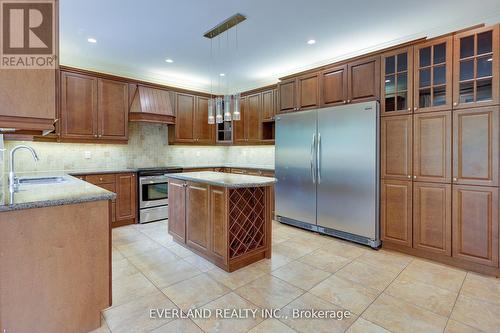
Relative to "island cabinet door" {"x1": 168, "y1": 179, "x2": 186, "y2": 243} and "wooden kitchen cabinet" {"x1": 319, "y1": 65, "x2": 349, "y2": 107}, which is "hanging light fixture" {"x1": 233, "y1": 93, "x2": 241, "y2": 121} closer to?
"island cabinet door" {"x1": 168, "y1": 179, "x2": 186, "y2": 243}

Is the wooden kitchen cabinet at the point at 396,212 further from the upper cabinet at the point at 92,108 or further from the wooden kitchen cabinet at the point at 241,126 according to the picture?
the upper cabinet at the point at 92,108

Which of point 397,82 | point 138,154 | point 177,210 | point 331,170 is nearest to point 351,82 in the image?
point 397,82

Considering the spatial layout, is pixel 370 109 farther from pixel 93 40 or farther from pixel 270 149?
pixel 93 40

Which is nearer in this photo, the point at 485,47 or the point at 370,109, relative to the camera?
the point at 485,47

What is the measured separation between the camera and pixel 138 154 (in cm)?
491

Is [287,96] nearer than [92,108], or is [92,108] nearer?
[92,108]

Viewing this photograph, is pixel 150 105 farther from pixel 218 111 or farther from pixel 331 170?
pixel 331 170

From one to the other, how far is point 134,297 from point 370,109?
3.22 metres

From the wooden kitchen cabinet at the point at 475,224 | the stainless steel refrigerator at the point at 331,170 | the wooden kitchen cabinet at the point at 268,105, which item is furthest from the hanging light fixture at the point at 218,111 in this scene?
the wooden kitchen cabinet at the point at 475,224

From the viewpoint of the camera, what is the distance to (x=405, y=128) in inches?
119

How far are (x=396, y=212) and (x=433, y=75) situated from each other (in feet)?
5.29

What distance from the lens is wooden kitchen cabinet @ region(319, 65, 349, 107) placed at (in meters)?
3.53

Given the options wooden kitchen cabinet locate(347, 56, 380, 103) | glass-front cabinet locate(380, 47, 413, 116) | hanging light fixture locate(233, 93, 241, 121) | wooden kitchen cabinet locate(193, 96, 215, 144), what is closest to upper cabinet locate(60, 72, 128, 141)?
wooden kitchen cabinet locate(193, 96, 215, 144)

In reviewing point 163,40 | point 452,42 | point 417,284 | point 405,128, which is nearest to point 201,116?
point 163,40
